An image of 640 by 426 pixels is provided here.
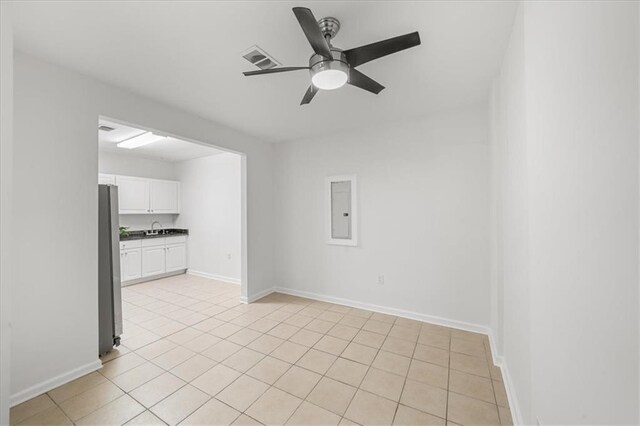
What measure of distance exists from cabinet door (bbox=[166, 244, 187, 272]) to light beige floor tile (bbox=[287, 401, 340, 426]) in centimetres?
489

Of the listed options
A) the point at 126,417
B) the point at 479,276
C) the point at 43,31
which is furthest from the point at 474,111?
the point at 126,417

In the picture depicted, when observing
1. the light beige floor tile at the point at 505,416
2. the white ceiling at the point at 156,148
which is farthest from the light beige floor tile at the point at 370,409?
the white ceiling at the point at 156,148

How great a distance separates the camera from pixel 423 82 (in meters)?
2.43

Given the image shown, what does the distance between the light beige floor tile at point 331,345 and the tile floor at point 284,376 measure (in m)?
0.01

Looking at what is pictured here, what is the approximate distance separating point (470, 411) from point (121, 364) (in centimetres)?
297

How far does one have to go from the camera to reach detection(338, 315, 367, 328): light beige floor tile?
3170mm

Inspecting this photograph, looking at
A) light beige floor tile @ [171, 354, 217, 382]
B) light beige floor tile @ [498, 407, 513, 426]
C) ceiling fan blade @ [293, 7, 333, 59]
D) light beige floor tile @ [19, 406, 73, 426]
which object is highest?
ceiling fan blade @ [293, 7, 333, 59]

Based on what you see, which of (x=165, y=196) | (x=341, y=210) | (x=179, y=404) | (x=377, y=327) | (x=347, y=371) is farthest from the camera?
(x=165, y=196)

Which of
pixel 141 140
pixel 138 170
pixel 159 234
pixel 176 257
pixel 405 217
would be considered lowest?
pixel 176 257

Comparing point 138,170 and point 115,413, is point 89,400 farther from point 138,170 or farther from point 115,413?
point 138,170

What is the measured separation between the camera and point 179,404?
6.10ft

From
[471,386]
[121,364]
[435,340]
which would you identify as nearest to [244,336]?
[121,364]

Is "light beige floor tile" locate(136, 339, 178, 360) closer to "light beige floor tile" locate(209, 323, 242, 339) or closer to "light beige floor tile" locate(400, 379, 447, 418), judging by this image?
"light beige floor tile" locate(209, 323, 242, 339)

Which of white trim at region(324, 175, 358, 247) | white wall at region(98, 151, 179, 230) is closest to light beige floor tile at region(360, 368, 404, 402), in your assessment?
white trim at region(324, 175, 358, 247)
